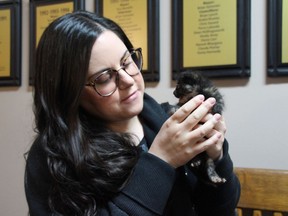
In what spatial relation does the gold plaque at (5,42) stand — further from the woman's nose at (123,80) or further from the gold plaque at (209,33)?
the woman's nose at (123,80)

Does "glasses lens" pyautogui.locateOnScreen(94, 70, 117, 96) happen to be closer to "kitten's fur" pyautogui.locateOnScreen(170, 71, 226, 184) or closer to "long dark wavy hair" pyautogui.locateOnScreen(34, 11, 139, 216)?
"long dark wavy hair" pyautogui.locateOnScreen(34, 11, 139, 216)

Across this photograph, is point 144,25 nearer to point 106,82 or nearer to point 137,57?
point 137,57

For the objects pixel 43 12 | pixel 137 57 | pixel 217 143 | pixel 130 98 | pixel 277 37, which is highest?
pixel 43 12

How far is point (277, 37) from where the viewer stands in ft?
4.07

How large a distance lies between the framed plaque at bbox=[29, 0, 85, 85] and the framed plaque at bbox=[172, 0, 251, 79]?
1.80 ft

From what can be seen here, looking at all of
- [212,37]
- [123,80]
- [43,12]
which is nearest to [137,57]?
[123,80]

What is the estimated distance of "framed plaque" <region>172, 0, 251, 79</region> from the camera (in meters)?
1.29

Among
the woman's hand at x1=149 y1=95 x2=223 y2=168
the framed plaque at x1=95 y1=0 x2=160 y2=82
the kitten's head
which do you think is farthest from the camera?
the framed plaque at x1=95 y1=0 x2=160 y2=82

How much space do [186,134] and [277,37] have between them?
72cm

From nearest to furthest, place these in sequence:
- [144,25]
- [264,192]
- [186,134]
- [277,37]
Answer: [186,134] < [264,192] < [277,37] < [144,25]

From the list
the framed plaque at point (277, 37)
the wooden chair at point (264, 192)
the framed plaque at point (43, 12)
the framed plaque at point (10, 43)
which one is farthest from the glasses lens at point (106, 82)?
the framed plaque at point (10, 43)

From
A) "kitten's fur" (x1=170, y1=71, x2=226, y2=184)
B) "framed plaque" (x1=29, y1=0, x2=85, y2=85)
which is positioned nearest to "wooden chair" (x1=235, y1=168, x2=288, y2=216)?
"kitten's fur" (x1=170, y1=71, x2=226, y2=184)

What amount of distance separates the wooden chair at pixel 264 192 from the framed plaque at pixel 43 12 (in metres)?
1.10

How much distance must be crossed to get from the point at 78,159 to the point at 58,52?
0.25m
